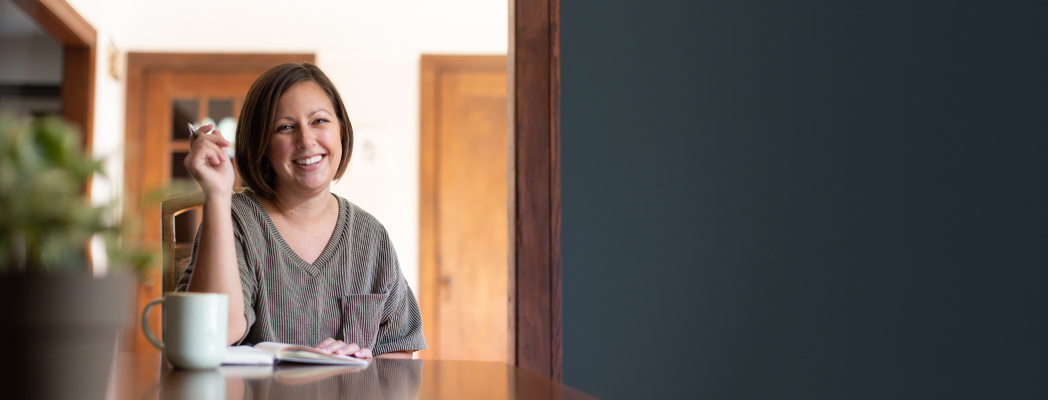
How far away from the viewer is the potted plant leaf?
0.29m

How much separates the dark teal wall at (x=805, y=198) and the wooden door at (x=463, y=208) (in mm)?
2237

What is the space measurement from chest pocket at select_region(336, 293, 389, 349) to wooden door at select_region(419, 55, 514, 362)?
7.82 ft

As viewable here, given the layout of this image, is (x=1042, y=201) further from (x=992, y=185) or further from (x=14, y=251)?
(x=14, y=251)

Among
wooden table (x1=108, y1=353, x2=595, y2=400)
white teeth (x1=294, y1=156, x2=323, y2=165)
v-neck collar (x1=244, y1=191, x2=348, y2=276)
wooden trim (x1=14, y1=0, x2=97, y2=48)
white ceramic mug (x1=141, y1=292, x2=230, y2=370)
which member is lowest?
wooden table (x1=108, y1=353, x2=595, y2=400)

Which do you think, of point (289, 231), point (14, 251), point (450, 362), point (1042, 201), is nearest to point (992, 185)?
point (1042, 201)

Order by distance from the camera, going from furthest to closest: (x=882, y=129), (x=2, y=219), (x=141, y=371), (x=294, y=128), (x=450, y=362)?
(x=294, y=128) → (x=882, y=129) → (x=450, y=362) → (x=141, y=371) → (x=2, y=219)

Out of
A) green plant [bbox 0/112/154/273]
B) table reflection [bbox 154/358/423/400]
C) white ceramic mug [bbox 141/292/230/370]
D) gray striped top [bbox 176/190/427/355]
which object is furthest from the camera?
gray striped top [bbox 176/190/427/355]

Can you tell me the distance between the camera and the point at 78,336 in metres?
0.35

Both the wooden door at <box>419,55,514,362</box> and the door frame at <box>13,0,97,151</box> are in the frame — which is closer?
the door frame at <box>13,0,97,151</box>

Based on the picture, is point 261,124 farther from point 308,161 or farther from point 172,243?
point 172,243

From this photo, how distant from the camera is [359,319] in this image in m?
1.32

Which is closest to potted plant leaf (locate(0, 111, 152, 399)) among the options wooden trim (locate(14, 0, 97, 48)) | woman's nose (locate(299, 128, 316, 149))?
woman's nose (locate(299, 128, 316, 149))

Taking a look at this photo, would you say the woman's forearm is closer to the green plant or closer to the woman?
the woman

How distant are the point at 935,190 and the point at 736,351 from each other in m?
0.46
